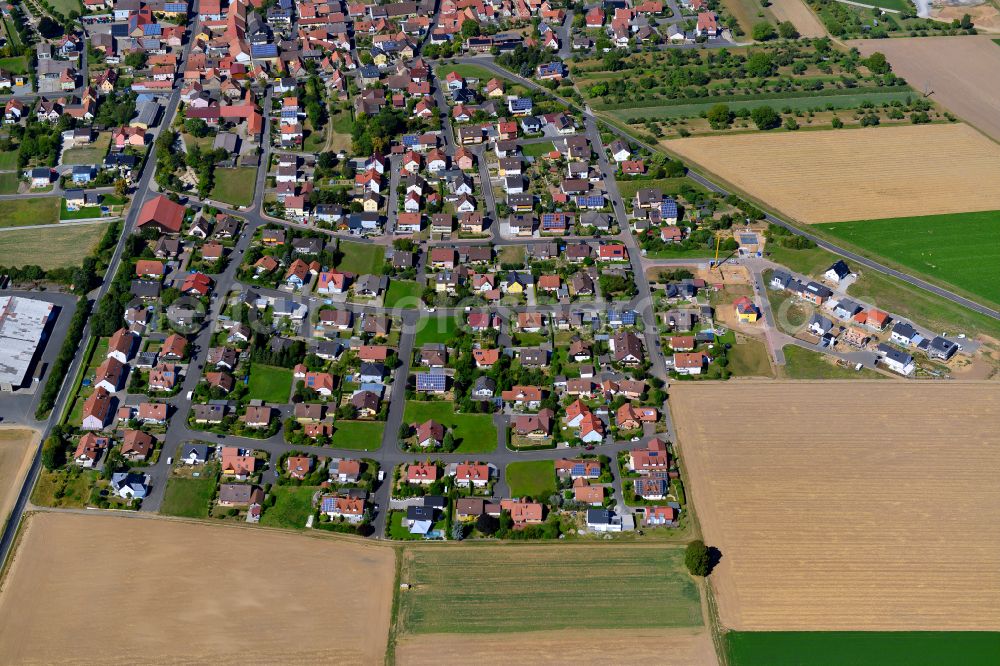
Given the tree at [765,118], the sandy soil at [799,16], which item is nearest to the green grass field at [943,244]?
the tree at [765,118]

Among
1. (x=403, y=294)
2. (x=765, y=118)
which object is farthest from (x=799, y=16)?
(x=403, y=294)

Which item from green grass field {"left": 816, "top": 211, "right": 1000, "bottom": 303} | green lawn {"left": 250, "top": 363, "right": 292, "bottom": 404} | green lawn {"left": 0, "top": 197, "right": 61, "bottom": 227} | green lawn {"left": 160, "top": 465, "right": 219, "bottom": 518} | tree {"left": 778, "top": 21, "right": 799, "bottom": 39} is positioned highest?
tree {"left": 778, "top": 21, "right": 799, "bottom": 39}

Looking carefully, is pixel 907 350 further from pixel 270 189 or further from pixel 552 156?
pixel 270 189

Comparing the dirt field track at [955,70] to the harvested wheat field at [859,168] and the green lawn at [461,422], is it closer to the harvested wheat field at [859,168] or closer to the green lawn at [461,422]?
the harvested wheat field at [859,168]

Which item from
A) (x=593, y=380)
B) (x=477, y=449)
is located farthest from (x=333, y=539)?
(x=593, y=380)

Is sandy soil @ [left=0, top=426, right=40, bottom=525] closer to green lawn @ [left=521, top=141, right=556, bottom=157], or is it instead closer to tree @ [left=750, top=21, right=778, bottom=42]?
green lawn @ [left=521, top=141, right=556, bottom=157]

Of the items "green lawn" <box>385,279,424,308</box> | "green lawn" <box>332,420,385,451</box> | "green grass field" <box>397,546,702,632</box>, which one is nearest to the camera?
"green grass field" <box>397,546,702,632</box>

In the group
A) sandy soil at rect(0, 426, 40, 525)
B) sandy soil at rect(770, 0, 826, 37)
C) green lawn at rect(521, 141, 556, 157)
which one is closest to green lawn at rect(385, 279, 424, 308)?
green lawn at rect(521, 141, 556, 157)

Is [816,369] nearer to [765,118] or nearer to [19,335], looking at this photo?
[765,118]
